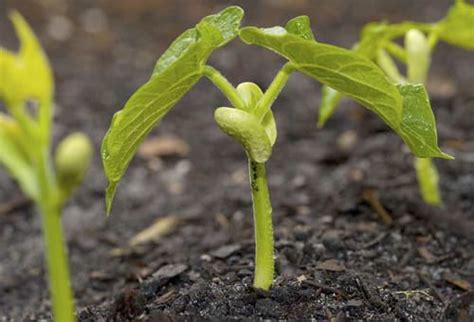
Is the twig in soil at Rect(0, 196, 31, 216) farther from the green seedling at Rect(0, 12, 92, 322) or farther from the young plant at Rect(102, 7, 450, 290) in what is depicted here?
the green seedling at Rect(0, 12, 92, 322)

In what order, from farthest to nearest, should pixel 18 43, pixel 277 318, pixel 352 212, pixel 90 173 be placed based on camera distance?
1. pixel 18 43
2. pixel 90 173
3. pixel 352 212
4. pixel 277 318

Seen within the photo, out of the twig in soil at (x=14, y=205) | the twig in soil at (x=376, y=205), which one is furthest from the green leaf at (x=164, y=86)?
the twig in soil at (x=14, y=205)

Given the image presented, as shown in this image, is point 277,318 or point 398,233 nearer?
point 277,318

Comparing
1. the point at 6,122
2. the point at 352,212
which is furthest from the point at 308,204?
the point at 6,122

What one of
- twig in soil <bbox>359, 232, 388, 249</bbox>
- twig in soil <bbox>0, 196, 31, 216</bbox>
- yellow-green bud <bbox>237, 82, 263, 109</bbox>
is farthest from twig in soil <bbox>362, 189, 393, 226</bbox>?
twig in soil <bbox>0, 196, 31, 216</bbox>

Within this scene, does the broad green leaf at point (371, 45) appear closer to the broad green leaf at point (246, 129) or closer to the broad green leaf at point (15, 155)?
the broad green leaf at point (246, 129)

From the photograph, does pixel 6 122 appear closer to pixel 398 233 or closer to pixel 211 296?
pixel 211 296

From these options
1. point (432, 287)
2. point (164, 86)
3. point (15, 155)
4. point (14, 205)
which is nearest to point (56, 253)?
point (15, 155)
